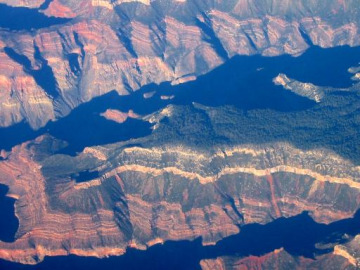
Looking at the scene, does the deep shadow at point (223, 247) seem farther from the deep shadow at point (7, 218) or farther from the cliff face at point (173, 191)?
the deep shadow at point (7, 218)

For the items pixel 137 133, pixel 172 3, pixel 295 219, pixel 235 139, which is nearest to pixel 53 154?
pixel 137 133

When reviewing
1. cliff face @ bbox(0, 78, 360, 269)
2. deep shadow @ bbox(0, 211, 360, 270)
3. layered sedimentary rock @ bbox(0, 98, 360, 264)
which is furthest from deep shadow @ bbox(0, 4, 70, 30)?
deep shadow @ bbox(0, 211, 360, 270)

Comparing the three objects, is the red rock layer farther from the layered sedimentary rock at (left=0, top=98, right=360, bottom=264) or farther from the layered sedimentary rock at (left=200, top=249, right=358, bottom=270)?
the layered sedimentary rock at (left=200, top=249, right=358, bottom=270)

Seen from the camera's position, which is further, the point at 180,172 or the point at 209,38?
the point at 209,38

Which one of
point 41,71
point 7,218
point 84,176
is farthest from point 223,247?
point 41,71

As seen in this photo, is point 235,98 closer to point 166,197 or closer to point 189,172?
point 189,172

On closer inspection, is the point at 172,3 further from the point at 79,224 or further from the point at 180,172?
the point at 79,224
